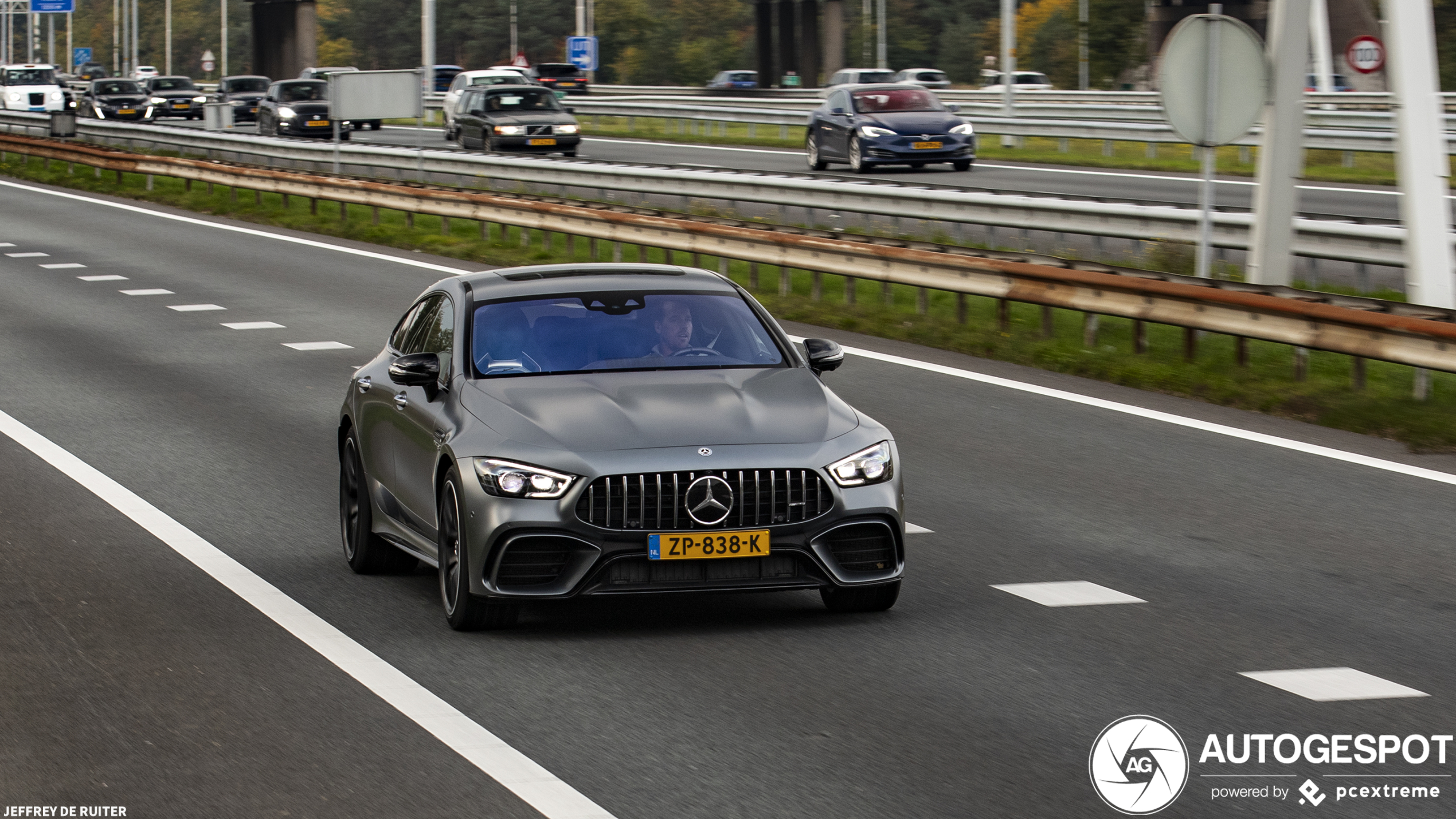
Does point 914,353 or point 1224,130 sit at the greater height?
point 1224,130

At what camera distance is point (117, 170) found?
4150 cm

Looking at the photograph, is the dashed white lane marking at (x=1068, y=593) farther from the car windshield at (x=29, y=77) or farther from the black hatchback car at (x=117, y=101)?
the car windshield at (x=29, y=77)

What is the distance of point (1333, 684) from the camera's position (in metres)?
6.94

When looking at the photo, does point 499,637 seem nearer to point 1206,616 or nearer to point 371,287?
point 1206,616

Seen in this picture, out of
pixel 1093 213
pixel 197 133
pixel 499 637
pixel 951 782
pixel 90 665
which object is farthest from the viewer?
pixel 197 133

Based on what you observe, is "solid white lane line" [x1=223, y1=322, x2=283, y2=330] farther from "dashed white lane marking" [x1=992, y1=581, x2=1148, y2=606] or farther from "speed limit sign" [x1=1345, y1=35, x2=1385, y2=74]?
"speed limit sign" [x1=1345, y1=35, x2=1385, y2=74]

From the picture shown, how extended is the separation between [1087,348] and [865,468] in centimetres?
880

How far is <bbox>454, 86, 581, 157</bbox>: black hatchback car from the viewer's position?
4444 centimetres

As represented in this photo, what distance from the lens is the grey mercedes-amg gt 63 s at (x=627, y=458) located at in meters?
7.51

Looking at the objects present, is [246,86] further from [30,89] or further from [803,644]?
[803,644]

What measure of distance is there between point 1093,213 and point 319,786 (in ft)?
57.9

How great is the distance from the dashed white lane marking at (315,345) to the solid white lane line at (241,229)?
7.03 ft

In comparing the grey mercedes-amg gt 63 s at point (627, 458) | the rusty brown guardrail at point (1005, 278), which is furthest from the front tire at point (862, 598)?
the rusty brown guardrail at point (1005, 278)

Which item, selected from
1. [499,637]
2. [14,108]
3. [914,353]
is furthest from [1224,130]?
[14,108]
